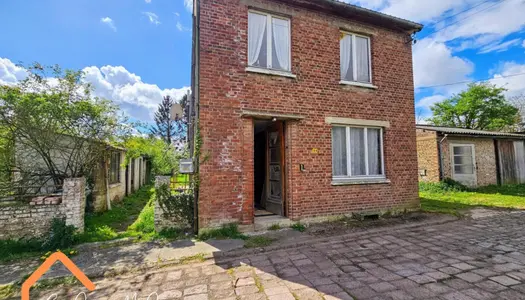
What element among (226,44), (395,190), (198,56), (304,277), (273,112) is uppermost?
(226,44)

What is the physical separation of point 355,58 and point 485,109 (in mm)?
30027

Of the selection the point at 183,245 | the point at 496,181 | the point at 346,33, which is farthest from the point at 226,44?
the point at 496,181

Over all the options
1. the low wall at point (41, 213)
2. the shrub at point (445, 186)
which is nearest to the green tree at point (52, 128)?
the low wall at point (41, 213)

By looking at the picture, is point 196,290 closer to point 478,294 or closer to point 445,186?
point 478,294

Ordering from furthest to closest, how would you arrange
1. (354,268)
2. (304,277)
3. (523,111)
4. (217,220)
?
(523,111)
(217,220)
(354,268)
(304,277)

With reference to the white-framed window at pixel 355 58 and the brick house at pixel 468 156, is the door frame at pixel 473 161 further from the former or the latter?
the white-framed window at pixel 355 58

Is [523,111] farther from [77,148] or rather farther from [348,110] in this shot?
[77,148]

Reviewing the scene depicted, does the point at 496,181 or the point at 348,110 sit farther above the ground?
the point at 348,110

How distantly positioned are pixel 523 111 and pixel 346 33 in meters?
33.9

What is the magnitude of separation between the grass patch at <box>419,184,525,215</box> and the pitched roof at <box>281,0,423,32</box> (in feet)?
20.4

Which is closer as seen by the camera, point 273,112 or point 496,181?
point 273,112

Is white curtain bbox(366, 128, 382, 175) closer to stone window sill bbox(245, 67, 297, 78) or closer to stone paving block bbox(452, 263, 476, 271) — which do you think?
stone window sill bbox(245, 67, 297, 78)

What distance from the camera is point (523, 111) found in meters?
28.0

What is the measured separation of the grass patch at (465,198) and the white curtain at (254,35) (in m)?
7.54
